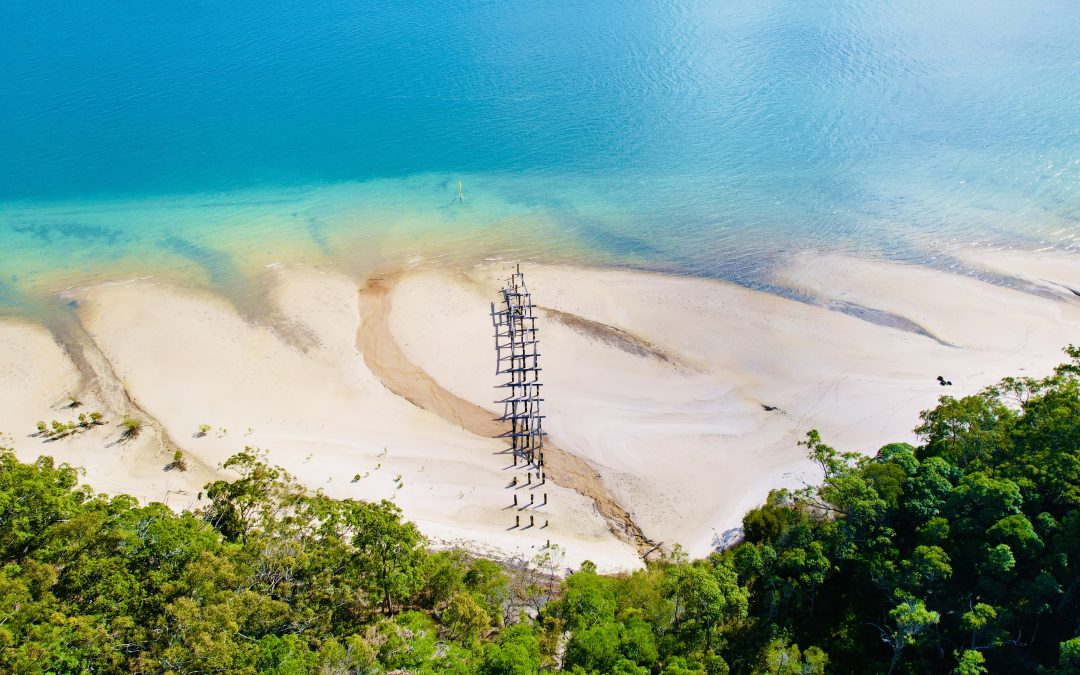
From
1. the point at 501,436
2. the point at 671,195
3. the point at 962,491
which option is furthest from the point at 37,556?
the point at 671,195

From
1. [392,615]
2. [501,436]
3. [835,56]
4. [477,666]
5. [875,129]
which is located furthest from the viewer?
[835,56]


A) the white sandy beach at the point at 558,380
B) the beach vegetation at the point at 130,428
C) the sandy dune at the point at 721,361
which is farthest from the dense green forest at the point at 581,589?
the beach vegetation at the point at 130,428

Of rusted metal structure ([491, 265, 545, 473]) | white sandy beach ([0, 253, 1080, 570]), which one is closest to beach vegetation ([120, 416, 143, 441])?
white sandy beach ([0, 253, 1080, 570])

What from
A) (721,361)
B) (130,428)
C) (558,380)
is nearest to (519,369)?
(558,380)

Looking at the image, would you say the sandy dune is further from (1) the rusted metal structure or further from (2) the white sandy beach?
(1) the rusted metal structure

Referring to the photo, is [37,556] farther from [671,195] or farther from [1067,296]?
[1067,296]

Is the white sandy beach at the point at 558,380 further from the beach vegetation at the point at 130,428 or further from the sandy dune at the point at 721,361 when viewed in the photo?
the beach vegetation at the point at 130,428
